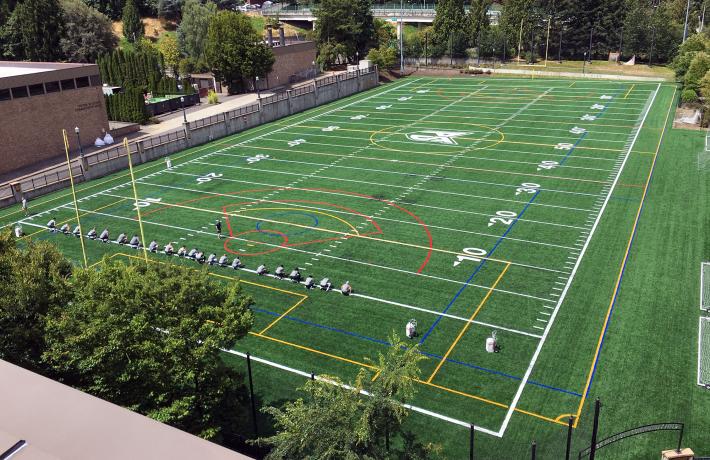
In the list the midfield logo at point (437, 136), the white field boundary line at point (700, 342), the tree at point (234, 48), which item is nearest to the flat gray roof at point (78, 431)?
the white field boundary line at point (700, 342)

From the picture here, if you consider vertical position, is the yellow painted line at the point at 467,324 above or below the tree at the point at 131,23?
below

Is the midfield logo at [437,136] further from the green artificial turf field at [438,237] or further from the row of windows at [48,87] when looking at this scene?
the row of windows at [48,87]

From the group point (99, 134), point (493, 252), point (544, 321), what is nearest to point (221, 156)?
point (99, 134)

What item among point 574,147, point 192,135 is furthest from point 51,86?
point 574,147

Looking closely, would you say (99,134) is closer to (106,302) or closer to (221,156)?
(221,156)

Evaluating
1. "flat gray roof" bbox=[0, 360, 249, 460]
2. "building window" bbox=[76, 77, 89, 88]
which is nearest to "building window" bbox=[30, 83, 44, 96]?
"building window" bbox=[76, 77, 89, 88]

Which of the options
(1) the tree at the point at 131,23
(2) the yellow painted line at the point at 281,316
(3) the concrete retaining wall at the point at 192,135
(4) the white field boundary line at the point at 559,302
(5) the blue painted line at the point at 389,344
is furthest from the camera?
(1) the tree at the point at 131,23

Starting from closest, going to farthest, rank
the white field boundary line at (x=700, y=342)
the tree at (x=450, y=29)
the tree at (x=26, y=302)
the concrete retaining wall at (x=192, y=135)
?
the tree at (x=26, y=302) < the white field boundary line at (x=700, y=342) < the concrete retaining wall at (x=192, y=135) < the tree at (x=450, y=29)

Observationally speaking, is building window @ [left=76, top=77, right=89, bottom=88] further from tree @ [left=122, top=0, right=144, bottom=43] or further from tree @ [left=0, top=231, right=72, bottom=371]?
tree @ [left=122, top=0, right=144, bottom=43]
